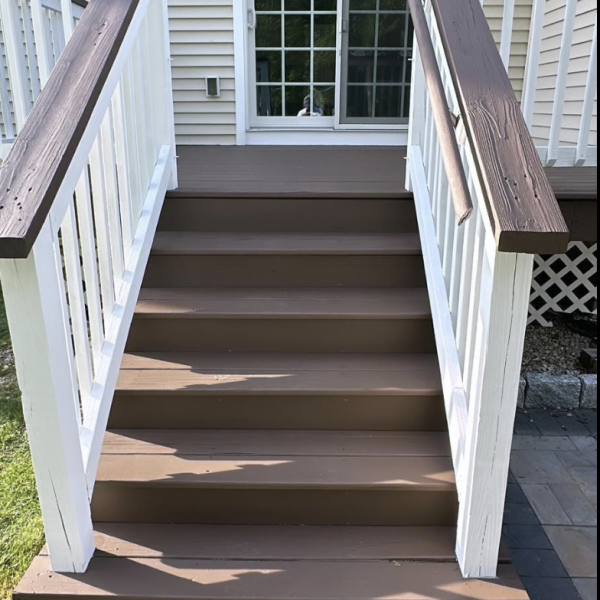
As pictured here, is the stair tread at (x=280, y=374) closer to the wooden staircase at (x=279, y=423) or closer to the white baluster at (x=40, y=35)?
the wooden staircase at (x=279, y=423)

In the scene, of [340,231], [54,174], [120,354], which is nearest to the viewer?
[54,174]

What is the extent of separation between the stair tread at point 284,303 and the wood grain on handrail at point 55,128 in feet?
2.83

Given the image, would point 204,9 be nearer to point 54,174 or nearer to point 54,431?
point 54,174

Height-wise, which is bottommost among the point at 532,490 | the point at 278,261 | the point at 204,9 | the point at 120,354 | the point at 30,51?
the point at 532,490

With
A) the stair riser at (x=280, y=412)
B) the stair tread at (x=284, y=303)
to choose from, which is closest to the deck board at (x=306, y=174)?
the stair tread at (x=284, y=303)

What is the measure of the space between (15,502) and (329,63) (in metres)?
3.98

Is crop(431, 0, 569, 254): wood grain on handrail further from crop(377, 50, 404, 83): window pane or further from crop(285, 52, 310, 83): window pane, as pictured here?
crop(285, 52, 310, 83): window pane

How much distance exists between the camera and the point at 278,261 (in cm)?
236

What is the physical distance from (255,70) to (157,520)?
3.91 meters

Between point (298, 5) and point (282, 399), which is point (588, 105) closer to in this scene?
point (282, 399)

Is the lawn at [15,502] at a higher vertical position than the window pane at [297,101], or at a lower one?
lower

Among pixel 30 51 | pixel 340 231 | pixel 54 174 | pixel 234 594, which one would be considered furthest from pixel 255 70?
pixel 234 594

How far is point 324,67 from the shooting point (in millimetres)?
4617

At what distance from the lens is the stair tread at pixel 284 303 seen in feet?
6.93
